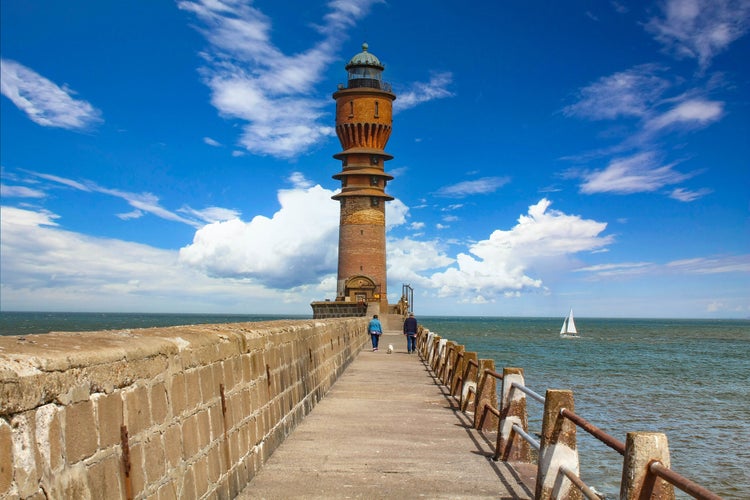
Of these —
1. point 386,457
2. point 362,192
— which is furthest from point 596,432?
point 362,192

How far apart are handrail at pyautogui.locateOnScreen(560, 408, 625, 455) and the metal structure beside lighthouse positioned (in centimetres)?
4529

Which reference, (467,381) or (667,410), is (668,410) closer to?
(667,410)

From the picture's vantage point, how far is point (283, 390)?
30.0 feet

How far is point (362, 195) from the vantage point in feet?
172

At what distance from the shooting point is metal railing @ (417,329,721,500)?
446cm

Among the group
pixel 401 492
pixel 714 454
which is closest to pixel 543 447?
pixel 401 492

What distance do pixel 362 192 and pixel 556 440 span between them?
46.2 meters

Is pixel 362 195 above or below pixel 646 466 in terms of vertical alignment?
above

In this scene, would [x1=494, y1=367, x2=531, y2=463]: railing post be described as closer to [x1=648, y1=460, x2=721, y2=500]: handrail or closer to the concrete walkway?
the concrete walkway

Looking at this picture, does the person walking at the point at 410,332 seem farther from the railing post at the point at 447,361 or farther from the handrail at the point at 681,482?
the handrail at the point at 681,482

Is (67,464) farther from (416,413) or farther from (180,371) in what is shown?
(416,413)

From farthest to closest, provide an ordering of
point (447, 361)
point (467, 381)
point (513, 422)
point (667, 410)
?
point (667, 410) < point (447, 361) < point (467, 381) < point (513, 422)

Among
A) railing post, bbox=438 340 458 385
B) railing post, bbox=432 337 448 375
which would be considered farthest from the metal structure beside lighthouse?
railing post, bbox=438 340 458 385

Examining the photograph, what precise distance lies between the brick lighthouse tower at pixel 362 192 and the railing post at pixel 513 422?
141 ft
